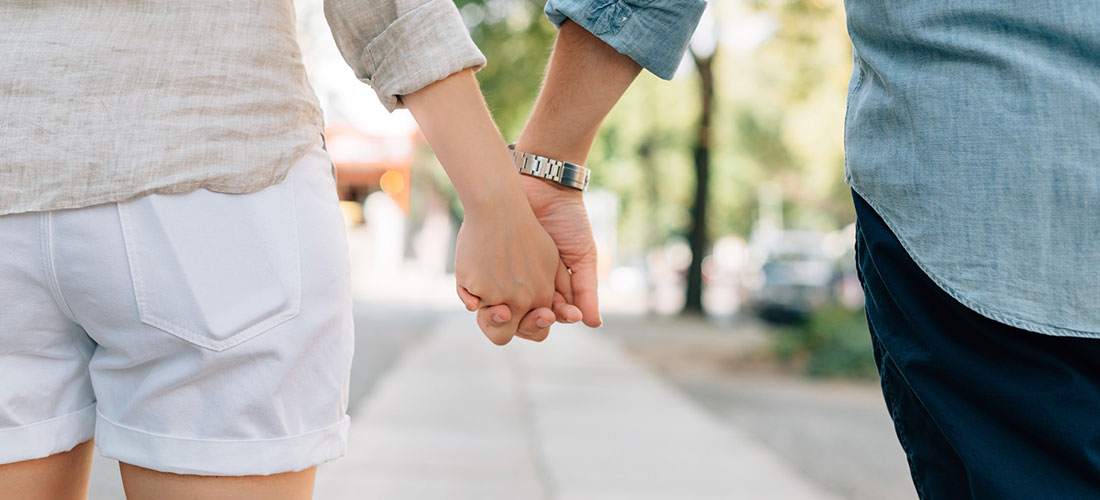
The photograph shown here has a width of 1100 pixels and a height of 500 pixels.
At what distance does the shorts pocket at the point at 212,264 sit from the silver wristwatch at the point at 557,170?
0.81 metres

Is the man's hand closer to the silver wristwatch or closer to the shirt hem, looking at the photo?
the silver wristwatch

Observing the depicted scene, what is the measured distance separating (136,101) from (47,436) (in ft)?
1.35

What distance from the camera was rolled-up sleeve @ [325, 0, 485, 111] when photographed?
1386mm

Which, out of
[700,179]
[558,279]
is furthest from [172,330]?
[700,179]

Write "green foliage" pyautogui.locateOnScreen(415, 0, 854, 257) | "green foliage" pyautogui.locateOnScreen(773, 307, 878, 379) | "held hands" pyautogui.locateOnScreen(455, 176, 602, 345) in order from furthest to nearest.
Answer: "green foliage" pyautogui.locateOnScreen(415, 0, 854, 257) < "green foliage" pyautogui.locateOnScreen(773, 307, 878, 379) < "held hands" pyautogui.locateOnScreen(455, 176, 602, 345)

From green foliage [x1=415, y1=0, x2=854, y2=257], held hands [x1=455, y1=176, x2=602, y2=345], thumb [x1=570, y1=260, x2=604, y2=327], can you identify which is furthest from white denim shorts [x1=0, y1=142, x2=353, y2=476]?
green foliage [x1=415, y1=0, x2=854, y2=257]

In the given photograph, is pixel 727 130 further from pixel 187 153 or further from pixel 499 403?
pixel 187 153

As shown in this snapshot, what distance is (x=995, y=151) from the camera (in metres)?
1.15

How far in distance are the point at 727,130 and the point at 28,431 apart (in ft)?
99.1

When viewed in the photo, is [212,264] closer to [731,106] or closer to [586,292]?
[586,292]

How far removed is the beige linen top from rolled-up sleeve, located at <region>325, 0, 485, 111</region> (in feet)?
0.65

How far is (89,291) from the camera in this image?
114 cm

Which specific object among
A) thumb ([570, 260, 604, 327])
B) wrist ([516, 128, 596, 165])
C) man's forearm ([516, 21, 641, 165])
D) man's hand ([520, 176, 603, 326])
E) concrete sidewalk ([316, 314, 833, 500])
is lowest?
concrete sidewalk ([316, 314, 833, 500])

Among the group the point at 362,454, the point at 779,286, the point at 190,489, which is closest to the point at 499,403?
the point at 362,454
